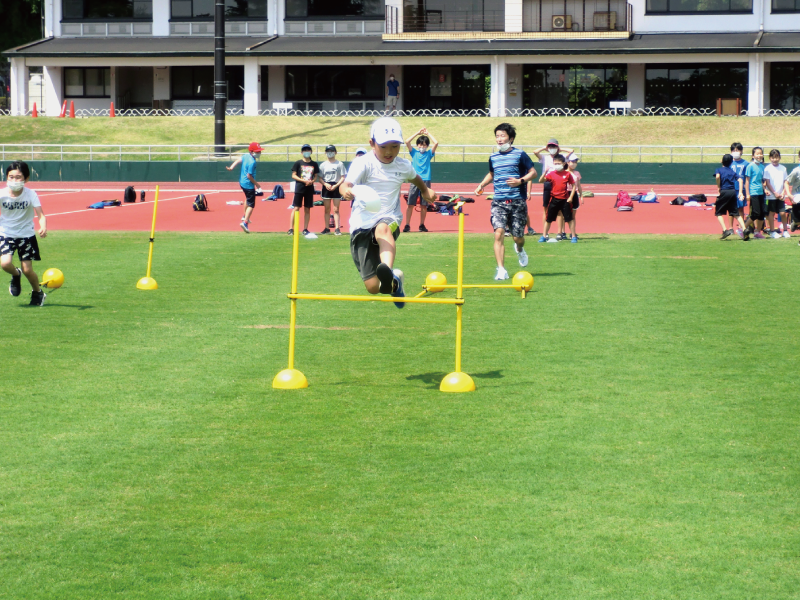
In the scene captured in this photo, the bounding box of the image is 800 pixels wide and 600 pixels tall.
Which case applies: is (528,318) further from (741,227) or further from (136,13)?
(136,13)

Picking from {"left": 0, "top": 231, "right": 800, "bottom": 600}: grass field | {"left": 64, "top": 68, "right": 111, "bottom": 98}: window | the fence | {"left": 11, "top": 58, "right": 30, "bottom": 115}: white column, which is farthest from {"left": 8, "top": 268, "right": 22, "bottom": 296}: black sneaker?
{"left": 64, "top": 68, "right": 111, "bottom": 98}: window

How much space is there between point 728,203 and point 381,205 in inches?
578

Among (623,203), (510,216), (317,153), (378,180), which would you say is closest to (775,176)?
(623,203)

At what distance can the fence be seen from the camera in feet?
136

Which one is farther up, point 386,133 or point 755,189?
point 386,133

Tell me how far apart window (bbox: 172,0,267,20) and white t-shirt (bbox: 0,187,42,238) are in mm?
50349

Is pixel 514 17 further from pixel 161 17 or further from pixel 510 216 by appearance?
pixel 510 216

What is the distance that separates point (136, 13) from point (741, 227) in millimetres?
48478

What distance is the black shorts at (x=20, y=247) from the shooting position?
12.1m

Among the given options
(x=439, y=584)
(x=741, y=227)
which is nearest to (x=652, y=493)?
(x=439, y=584)

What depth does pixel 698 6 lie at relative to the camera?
54.8 meters

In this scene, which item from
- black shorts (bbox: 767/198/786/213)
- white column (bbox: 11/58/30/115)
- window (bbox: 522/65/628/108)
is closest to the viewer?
black shorts (bbox: 767/198/786/213)

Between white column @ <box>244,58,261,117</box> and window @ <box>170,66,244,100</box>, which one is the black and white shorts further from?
window @ <box>170,66,244,100</box>

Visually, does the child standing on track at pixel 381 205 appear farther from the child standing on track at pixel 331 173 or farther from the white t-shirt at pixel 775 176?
the white t-shirt at pixel 775 176
